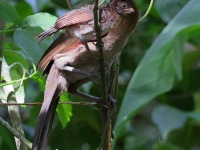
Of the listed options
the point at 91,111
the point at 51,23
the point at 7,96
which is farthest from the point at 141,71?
the point at 91,111

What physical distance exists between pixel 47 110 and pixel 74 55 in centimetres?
17

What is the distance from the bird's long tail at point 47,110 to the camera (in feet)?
4.60

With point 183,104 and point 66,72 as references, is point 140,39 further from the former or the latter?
point 66,72

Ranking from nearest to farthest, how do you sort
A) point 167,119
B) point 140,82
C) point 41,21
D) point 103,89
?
1. point 140,82
2. point 103,89
3. point 41,21
4. point 167,119

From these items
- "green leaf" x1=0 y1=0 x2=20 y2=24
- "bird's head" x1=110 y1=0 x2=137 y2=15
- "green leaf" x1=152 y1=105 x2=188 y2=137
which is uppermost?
"green leaf" x1=0 y1=0 x2=20 y2=24

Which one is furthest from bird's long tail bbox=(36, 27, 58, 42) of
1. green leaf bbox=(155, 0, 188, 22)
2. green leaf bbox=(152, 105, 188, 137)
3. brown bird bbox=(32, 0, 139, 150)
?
green leaf bbox=(152, 105, 188, 137)

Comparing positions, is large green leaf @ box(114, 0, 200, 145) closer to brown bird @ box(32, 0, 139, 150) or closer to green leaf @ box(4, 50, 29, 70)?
brown bird @ box(32, 0, 139, 150)

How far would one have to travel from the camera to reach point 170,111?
2.18 m

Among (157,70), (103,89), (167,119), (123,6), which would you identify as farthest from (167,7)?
(157,70)

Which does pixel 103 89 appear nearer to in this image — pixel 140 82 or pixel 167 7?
pixel 140 82

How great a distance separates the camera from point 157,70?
38.4 inches

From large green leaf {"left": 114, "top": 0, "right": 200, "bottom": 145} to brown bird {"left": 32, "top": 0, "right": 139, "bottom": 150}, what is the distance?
1.38 feet

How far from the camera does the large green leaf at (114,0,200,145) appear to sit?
2.93 feet

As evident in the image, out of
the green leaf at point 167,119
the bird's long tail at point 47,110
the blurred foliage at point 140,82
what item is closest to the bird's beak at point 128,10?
the blurred foliage at point 140,82
